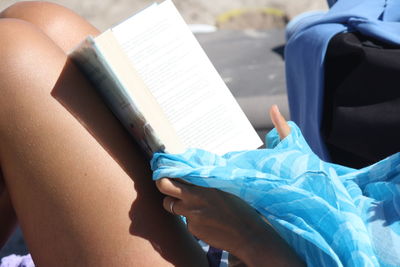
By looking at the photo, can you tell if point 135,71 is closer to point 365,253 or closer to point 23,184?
point 23,184

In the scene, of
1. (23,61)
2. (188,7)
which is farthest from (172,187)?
(188,7)

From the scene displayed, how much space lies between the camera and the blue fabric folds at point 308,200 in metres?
0.70

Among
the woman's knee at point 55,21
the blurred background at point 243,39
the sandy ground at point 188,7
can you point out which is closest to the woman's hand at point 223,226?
the woman's knee at point 55,21

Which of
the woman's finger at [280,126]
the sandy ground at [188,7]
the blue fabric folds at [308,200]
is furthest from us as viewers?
the sandy ground at [188,7]

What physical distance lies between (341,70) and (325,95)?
0.06 metres

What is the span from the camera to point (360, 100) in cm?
109

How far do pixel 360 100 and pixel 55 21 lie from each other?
0.53 metres

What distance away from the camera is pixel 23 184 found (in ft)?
2.44

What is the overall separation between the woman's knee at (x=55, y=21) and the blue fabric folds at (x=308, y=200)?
28 centimetres

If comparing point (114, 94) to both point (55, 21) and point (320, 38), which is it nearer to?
point (55, 21)

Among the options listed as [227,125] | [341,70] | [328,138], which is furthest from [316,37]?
[227,125]

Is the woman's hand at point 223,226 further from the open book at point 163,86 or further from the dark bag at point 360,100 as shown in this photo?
the dark bag at point 360,100

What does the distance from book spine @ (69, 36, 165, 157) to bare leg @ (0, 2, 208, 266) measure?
0.02 m

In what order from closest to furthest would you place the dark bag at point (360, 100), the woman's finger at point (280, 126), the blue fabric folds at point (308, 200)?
the blue fabric folds at point (308, 200) → the woman's finger at point (280, 126) → the dark bag at point (360, 100)
